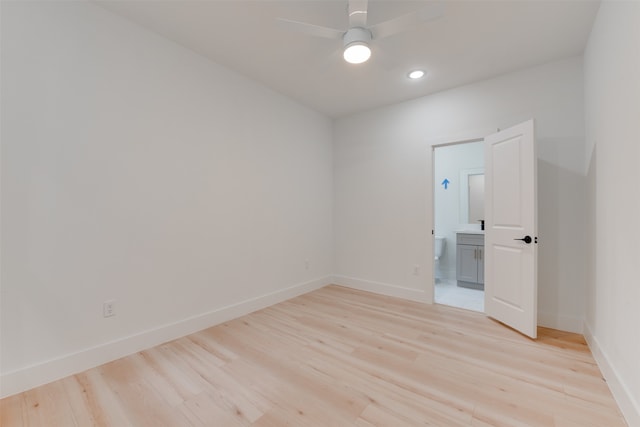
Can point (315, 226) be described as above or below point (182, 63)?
below

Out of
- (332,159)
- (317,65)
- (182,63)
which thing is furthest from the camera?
(332,159)

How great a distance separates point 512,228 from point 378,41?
222 centimetres

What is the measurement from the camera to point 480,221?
15.1 feet

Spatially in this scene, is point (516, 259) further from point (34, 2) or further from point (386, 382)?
point (34, 2)

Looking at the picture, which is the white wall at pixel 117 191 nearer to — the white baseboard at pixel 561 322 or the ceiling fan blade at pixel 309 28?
the ceiling fan blade at pixel 309 28

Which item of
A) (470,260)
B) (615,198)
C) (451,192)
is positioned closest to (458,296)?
(470,260)

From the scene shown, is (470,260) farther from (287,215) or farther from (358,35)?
(358,35)

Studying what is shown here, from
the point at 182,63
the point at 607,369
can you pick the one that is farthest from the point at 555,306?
the point at 182,63

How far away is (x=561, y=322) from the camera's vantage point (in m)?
2.63

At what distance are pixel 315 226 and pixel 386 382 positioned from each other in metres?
2.54

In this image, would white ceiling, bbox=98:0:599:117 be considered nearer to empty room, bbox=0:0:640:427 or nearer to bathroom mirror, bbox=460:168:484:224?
empty room, bbox=0:0:640:427

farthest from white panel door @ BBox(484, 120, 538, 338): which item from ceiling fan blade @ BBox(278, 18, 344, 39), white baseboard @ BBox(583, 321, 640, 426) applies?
ceiling fan blade @ BBox(278, 18, 344, 39)

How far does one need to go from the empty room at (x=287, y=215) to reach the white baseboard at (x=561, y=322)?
18mm

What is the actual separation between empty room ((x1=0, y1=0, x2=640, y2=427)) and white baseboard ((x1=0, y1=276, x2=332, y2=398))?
0.01 metres
